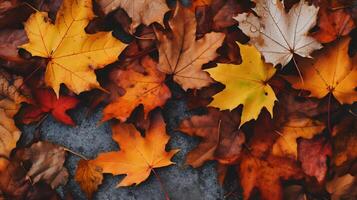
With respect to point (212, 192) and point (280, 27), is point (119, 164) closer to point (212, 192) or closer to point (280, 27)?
point (212, 192)

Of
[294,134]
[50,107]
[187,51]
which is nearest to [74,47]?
[50,107]

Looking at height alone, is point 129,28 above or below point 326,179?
above

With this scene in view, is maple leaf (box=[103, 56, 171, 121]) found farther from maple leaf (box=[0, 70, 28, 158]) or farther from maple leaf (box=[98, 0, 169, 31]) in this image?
maple leaf (box=[0, 70, 28, 158])

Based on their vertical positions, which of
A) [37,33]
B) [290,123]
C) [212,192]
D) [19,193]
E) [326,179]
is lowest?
[19,193]

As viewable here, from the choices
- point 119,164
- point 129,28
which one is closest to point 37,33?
point 129,28

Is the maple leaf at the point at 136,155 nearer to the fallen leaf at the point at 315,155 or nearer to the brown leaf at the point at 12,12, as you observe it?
the fallen leaf at the point at 315,155

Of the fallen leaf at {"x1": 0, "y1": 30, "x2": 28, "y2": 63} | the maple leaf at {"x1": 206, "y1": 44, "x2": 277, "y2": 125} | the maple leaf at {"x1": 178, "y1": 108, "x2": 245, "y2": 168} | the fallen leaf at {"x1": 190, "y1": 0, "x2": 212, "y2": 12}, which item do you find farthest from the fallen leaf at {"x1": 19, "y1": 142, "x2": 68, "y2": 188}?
the fallen leaf at {"x1": 190, "y1": 0, "x2": 212, "y2": 12}

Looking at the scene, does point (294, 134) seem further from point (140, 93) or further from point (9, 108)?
point (9, 108)
